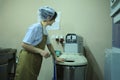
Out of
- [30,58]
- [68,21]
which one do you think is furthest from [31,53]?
[68,21]

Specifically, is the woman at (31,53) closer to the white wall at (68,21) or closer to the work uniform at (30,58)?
the work uniform at (30,58)

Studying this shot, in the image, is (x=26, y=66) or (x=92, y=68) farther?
(x=92, y=68)

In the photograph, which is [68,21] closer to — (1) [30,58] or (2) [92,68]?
(2) [92,68]

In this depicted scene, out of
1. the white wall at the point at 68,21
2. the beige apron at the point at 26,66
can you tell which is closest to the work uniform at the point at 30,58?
the beige apron at the point at 26,66

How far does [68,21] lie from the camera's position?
10.6 feet

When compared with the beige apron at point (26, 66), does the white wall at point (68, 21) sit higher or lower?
higher

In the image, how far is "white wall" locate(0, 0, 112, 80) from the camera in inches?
123

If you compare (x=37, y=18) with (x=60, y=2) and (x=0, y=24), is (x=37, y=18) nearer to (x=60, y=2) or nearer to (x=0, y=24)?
(x=60, y=2)

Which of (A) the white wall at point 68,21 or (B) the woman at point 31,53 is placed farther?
(A) the white wall at point 68,21

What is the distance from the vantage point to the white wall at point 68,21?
314cm

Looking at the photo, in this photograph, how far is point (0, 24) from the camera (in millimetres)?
3537

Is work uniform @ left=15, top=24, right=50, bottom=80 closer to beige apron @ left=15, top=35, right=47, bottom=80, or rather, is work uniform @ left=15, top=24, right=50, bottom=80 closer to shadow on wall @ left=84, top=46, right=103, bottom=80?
beige apron @ left=15, top=35, right=47, bottom=80

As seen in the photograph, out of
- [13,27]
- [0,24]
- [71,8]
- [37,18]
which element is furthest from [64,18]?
[0,24]

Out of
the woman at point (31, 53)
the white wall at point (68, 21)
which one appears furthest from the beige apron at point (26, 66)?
the white wall at point (68, 21)
